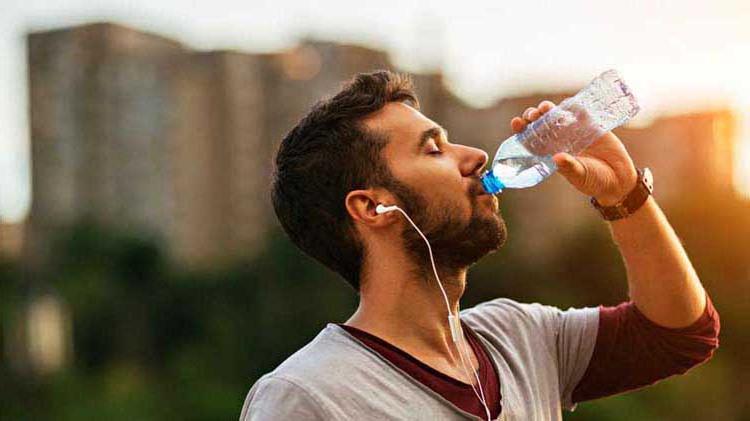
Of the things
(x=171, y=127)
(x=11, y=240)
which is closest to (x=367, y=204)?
(x=171, y=127)

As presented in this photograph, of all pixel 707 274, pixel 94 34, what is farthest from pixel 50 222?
pixel 707 274

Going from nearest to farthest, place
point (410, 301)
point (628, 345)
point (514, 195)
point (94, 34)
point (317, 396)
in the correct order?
point (317, 396) < point (410, 301) < point (628, 345) < point (514, 195) < point (94, 34)

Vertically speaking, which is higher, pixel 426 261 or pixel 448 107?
pixel 426 261

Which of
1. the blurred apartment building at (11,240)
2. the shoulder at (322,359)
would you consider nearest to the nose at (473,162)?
the shoulder at (322,359)

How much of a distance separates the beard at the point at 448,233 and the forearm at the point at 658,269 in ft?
0.86

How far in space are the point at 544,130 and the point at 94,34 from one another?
1088 inches

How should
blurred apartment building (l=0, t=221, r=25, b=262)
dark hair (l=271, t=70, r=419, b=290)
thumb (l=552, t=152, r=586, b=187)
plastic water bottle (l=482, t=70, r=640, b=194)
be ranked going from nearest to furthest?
thumb (l=552, t=152, r=586, b=187) → dark hair (l=271, t=70, r=419, b=290) → plastic water bottle (l=482, t=70, r=640, b=194) → blurred apartment building (l=0, t=221, r=25, b=262)

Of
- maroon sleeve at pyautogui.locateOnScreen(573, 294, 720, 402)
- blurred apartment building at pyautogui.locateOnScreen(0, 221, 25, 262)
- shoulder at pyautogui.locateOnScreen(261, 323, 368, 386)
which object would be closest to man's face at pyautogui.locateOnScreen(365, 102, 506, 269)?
shoulder at pyautogui.locateOnScreen(261, 323, 368, 386)

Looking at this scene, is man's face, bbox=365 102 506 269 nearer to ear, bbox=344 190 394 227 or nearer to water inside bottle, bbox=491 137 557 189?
ear, bbox=344 190 394 227

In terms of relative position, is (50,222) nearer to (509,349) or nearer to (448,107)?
(448,107)

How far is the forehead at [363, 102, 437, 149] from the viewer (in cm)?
215

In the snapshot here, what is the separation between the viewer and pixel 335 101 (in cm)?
219

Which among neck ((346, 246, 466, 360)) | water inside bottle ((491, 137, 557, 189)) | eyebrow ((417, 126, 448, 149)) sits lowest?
neck ((346, 246, 466, 360))

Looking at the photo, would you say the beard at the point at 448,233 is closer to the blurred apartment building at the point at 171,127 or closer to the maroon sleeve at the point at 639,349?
the maroon sleeve at the point at 639,349
